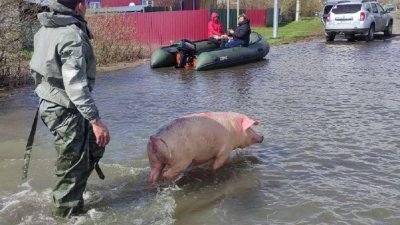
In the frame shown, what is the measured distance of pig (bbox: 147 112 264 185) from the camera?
5570mm

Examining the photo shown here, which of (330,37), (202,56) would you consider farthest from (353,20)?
(202,56)

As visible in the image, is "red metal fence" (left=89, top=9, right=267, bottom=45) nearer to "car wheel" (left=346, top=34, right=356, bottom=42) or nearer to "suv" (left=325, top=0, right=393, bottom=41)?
"suv" (left=325, top=0, right=393, bottom=41)

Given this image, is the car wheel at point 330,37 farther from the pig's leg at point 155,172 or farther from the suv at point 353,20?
the pig's leg at point 155,172

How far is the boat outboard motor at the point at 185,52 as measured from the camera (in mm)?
17266

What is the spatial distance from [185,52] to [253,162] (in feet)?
36.2

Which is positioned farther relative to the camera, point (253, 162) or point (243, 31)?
point (243, 31)

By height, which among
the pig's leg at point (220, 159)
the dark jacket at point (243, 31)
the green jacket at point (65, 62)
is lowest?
the pig's leg at point (220, 159)

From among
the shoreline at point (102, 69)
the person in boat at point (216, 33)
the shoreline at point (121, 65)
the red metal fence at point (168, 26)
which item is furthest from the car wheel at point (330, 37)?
the shoreline at point (102, 69)

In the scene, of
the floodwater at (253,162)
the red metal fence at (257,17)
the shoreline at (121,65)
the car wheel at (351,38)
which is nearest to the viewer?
the floodwater at (253,162)

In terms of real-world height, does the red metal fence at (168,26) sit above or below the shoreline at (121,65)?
above

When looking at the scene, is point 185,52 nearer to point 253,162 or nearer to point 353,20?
point 253,162

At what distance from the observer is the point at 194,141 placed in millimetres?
5734

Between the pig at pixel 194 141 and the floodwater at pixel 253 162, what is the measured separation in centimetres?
28

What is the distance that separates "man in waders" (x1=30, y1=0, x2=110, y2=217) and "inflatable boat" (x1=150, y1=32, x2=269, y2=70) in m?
11.7
